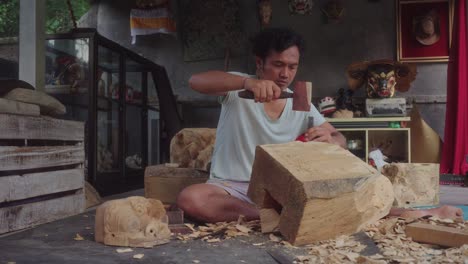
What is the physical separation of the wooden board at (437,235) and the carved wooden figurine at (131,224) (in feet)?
3.85

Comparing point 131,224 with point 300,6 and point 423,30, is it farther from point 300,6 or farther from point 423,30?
point 423,30

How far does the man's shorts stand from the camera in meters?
2.62

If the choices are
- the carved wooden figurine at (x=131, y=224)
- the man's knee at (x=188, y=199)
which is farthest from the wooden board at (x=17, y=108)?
the man's knee at (x=188, y=199)

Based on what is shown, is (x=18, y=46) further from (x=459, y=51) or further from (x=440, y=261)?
(x=459, y=51)

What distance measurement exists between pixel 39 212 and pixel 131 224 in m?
1.01

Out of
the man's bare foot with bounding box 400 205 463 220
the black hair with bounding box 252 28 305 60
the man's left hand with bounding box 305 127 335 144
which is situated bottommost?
the man's bare foot with bounding box 400 205 463 220

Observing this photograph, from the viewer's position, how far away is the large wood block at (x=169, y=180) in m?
3.43

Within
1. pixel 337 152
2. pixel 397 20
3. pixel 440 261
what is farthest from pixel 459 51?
pixel 440 261

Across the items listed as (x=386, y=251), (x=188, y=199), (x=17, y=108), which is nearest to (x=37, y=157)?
(x=17, y=108)

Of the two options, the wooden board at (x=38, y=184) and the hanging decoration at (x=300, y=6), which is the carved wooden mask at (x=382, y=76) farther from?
the wooden board at (x=38, y=184)

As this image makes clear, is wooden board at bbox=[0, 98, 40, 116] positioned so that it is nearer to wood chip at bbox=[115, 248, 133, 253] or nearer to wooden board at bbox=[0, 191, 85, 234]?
wooden board at bbox=[0, 191, 85, 234]

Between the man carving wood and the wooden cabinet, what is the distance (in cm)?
285

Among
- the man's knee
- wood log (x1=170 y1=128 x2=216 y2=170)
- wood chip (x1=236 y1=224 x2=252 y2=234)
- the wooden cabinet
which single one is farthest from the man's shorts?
the wooden cabinet

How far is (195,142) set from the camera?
3.97 m
